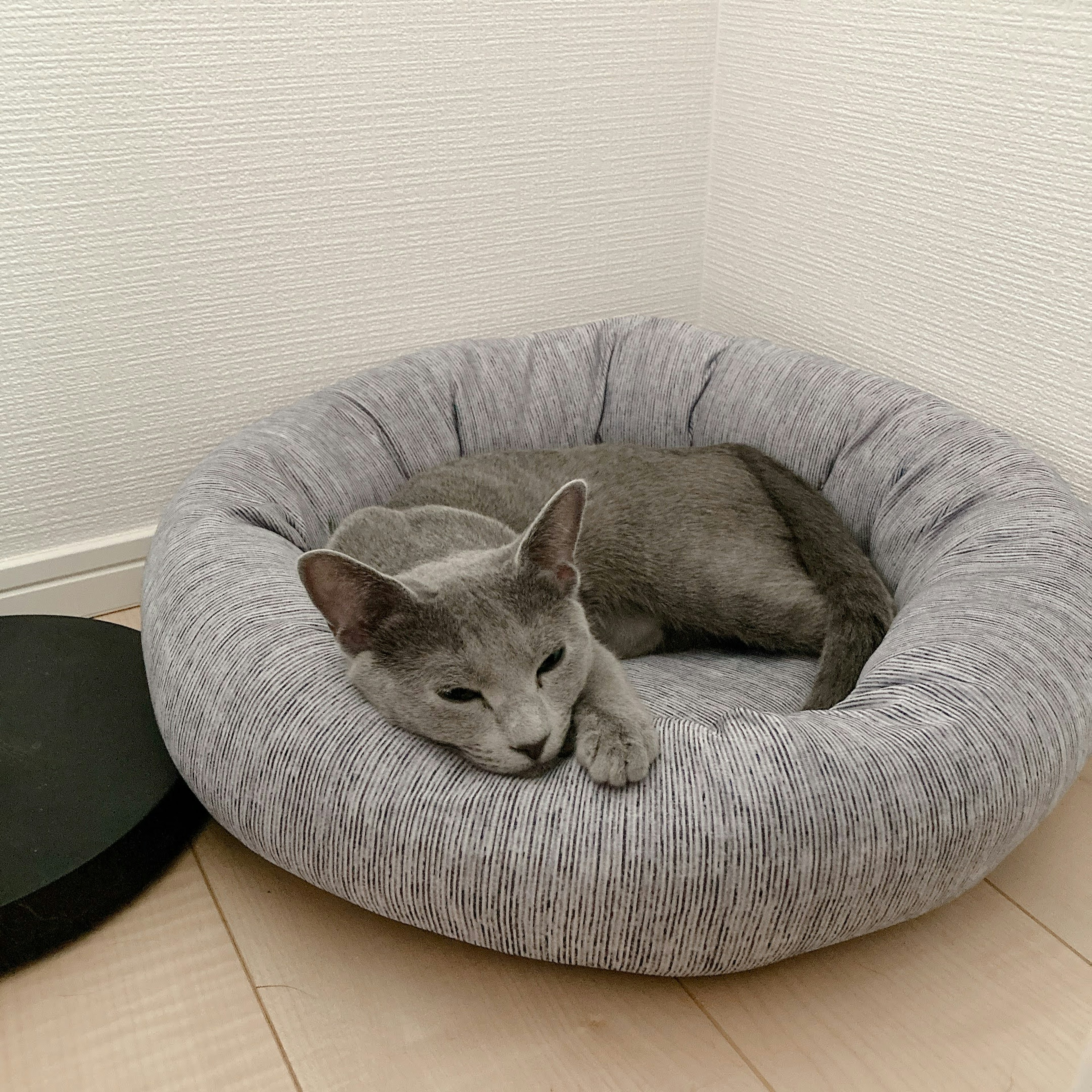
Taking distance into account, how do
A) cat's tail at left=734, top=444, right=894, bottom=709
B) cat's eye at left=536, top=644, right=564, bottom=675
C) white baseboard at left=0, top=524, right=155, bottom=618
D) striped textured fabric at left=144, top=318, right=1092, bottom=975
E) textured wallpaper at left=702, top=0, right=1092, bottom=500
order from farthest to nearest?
white baseboard at left=0, top=524, right=155, bottom=618 < textured wallpaper at left=702, top=0, right=1092, bottom=500 < cat's tail at left=734, top=444, right=894, bottom=709 < cat's eye at left=536, top=644, right=564, bottom=675 < striped textured fabric at left=144, top=318, right=1092, bottom=975

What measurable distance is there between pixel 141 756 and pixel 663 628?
0.79 m

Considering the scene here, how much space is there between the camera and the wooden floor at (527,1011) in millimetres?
1021

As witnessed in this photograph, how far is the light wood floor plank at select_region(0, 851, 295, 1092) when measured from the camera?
1055 mm

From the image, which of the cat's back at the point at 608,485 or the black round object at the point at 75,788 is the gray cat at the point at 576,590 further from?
the black round object at the point at 75,788

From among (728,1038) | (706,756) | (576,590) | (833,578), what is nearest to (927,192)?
(833,578)

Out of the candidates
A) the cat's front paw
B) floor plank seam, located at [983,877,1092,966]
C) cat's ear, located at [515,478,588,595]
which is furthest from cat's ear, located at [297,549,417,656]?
floor plank seam, located at [983,877,1092,966]

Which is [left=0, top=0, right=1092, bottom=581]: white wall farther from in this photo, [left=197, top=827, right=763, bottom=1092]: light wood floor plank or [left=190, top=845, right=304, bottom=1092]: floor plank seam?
[left=197, top=827, right=763, bottom=1092]: light wood floor plank

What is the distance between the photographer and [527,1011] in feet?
3.57

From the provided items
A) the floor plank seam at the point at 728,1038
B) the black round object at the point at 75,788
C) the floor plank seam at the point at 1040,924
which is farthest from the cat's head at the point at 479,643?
the floor plank seam at the point at 1040,924

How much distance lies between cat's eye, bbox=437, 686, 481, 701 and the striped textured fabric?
0.24ft

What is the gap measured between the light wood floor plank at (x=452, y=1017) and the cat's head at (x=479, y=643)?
26 cm

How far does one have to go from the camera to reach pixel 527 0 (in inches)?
73.6

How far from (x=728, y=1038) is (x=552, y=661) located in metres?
0.44

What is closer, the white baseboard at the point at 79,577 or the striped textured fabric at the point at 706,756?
the striped textured fabric at the point at 706,756
